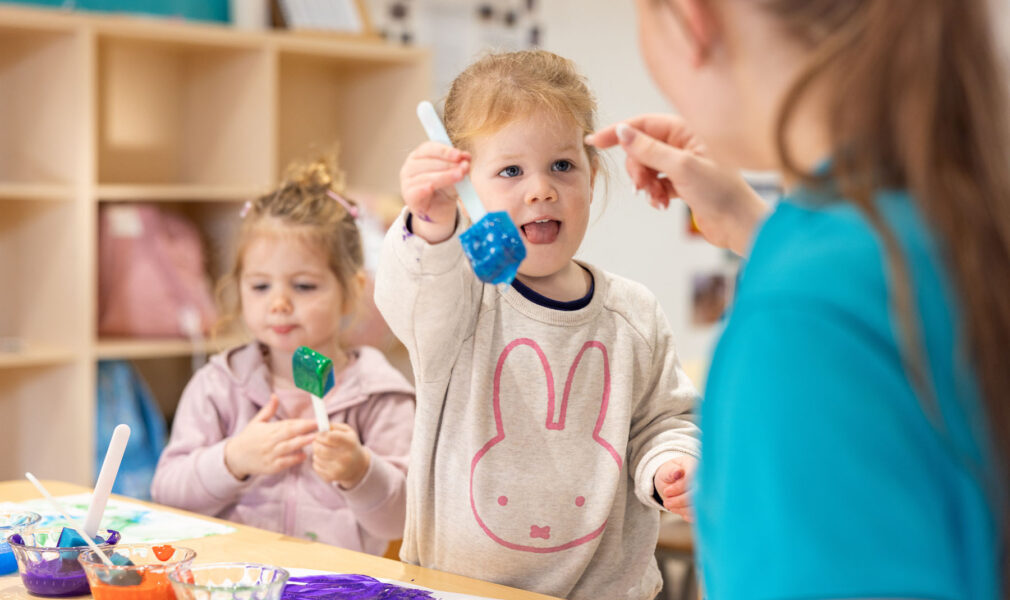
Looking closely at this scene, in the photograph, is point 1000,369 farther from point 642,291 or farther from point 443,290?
point 642,291

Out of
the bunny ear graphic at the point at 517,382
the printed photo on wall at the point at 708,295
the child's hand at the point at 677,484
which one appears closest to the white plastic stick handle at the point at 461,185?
the bunny ear graphic at the point at 517,382

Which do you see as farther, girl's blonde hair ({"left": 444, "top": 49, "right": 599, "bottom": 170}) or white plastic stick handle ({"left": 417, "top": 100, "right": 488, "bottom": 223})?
girl's blonde hair ({"left": 444, "top": 49, "right": 599, "bottom": 170})

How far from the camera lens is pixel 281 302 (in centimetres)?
180

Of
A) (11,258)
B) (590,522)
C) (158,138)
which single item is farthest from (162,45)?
(590,522)

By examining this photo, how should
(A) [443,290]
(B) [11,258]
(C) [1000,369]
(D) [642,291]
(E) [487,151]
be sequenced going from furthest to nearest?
Answer: (B) [11,258], (D) [642,291], (E) [487,151], (A) [443,290], (C) [1000,369]

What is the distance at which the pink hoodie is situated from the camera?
1623 millimetres

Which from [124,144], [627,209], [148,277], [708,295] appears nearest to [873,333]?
[148,277]

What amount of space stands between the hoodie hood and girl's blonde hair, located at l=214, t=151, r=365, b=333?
0.36ft

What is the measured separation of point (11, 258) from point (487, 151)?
205 cm

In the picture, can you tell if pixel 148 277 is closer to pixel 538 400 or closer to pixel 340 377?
pixel 340 377

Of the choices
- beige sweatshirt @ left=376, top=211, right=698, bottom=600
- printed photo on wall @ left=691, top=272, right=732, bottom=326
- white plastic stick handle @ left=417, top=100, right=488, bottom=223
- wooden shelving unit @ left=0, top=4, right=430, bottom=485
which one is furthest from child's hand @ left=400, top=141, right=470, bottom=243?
printed photo on wall @ left=691, top=272, right=732, bottom=326

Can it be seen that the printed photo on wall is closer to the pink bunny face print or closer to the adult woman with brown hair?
the pink bunny face print

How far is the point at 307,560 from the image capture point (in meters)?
1.21

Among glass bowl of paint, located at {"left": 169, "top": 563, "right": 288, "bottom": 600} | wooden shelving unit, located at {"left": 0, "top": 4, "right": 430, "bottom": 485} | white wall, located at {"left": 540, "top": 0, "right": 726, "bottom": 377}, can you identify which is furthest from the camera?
white wall, located at {"left": 540, "top": 0, "right": 726, "bottom": 377}
